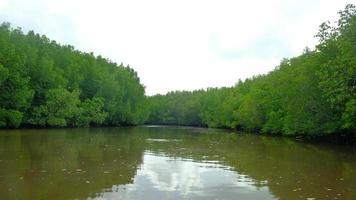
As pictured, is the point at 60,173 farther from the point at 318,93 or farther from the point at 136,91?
the point at 136,91

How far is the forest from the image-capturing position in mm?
43188

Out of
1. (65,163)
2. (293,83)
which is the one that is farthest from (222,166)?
(293,83)

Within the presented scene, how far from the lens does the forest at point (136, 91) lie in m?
43.2

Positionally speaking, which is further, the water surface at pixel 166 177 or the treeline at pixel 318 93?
the treeline at pixel 318 93

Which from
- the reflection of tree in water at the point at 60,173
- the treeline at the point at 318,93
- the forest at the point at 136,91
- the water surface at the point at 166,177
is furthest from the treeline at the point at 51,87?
the water surface at the point at 166,177

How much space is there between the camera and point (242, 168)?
25.8m

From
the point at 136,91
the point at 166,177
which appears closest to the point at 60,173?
the point at 166,177

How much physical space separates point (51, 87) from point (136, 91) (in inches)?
2411

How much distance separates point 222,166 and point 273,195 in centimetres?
914

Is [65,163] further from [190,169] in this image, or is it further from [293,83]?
[293,83]

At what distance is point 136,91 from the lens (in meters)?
146

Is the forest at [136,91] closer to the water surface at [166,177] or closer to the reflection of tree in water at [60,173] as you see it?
the water surface at [166,177]

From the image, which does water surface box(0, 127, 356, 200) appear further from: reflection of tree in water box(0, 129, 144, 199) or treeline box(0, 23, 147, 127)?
treeline box(0, 23, 147, 127)

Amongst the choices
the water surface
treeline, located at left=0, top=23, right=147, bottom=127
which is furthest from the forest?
the water surface
